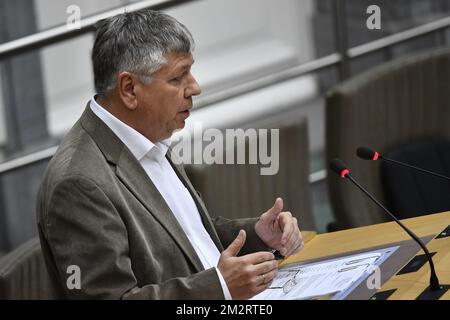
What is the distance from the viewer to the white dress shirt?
9.37ft

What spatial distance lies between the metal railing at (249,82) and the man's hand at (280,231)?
1899 millimetres

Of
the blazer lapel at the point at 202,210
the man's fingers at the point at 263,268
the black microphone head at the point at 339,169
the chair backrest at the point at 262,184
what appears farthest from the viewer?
the chair backrest at the point at 262,184

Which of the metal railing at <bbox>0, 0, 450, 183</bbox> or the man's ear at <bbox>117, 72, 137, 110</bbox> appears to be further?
the metal railing at <bbox>0, 0, 450, 183</bbox>

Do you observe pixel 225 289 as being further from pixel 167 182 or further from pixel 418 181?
pixel 418 181

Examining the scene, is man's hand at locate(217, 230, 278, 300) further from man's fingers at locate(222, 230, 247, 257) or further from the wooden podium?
the wooden podium

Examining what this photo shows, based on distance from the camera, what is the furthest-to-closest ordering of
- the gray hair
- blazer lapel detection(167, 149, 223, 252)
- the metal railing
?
1. the metal railing
2. blazer lapel detection(167, 149, 223, 252)
3. the gray hair

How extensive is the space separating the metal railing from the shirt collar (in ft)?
5.87

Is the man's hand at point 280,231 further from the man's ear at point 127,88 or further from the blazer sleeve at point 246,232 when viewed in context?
the man's ear at point 127,88

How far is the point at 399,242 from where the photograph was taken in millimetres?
2898

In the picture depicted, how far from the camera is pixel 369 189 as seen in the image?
4.71 meters

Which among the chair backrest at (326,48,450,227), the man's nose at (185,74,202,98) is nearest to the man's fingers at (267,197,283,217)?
the man's nose at (185,74,202,98)

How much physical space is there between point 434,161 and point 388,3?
1.24 m

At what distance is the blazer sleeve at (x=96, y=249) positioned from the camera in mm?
2568

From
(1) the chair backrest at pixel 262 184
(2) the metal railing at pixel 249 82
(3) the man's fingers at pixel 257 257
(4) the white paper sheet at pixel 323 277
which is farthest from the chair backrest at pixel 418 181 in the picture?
(3) the man's fingers at pixel 257 257
